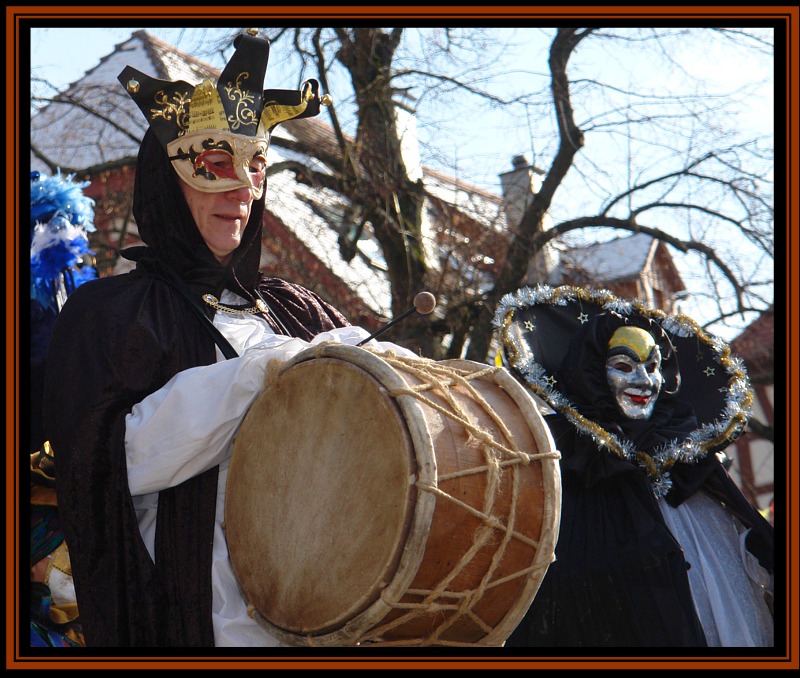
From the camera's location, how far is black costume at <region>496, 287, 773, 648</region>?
480 cm

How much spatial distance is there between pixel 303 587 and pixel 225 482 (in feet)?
1.63

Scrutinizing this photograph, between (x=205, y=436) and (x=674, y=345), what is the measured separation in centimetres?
347

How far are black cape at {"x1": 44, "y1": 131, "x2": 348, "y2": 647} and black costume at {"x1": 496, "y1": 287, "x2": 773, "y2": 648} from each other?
2.11 meters

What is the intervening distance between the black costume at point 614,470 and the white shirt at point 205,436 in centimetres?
204

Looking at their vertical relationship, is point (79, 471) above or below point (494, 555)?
above

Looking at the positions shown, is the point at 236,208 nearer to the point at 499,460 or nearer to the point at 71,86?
the point at 499,460

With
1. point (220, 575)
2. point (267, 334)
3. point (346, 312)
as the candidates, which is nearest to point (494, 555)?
point (220, 575)

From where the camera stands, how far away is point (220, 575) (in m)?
3.22

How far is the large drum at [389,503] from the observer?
2.83 m

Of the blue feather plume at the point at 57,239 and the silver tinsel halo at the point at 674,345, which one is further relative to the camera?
the blue feather plume at the point at 57,239

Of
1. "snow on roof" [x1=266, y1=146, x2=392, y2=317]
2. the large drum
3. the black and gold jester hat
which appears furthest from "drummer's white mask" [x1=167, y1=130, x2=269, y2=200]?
"snow on roof" [x1=266, y1=146, x2=392, y2=317]

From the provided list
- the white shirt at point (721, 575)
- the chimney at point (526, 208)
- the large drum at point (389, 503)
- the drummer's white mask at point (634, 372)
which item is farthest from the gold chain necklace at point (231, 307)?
the chimney at point (526, 208)

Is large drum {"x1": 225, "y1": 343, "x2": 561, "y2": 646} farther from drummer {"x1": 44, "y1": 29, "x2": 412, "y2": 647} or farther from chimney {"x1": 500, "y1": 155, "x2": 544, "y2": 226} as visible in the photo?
chimney {"x1": 500, "y1": 155, "x2": 544, "y2": 226}

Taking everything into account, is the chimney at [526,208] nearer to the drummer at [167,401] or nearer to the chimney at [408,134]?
the chimney at [408,134]
